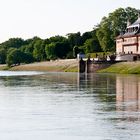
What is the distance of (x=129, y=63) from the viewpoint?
115 metres

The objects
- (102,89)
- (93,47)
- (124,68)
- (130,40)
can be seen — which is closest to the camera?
(102,89)

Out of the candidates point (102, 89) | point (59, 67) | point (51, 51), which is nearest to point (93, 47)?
point (51, 51)

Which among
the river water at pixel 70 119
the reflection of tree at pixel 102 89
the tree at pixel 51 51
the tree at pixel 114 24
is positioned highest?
the tree at pixel 114 24

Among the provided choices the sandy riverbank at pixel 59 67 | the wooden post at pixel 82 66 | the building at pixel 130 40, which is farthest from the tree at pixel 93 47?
the wooden post at pixel 82 66

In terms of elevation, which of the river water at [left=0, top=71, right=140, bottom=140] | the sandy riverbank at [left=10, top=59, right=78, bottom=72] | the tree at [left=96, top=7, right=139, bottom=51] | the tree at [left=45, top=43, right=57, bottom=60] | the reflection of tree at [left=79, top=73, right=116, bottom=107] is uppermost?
the tree at [left=96, top=7, right=139, bottom=51]

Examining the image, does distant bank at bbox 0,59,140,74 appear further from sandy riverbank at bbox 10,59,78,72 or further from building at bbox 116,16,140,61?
building at bbox 116,16,140,61

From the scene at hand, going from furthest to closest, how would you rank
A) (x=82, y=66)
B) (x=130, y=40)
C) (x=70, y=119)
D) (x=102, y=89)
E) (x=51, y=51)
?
(x=51, y=51) → (x=130, y=40) → (x=82, y=66) → (x=102, y=89) → (x=70, y=119)

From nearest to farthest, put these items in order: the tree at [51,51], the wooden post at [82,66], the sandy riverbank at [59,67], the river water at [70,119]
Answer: the river water at [70,119] → the wooden post at [82,66] → the sandy riverbank at [59,67] → the tree at [51,51]

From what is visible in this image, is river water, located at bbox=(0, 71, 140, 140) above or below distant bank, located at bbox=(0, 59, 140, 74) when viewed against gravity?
above

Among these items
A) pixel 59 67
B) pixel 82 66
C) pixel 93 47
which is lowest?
pixel 59 67

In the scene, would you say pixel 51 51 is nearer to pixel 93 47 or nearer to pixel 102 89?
pixel 93 47

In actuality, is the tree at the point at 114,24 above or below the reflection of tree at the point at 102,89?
above

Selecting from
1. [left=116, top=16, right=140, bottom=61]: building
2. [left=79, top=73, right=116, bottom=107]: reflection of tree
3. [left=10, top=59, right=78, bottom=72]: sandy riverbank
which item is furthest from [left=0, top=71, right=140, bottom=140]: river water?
[left=116, top=16, right=140, bottom=61]: building

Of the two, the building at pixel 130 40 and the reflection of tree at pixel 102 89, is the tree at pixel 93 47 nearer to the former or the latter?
the building at pixel 130 40
